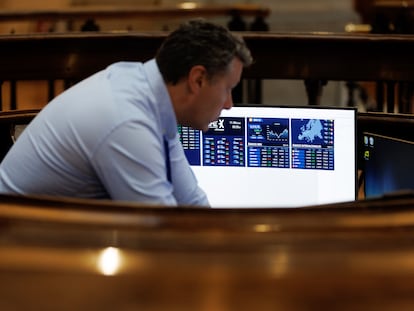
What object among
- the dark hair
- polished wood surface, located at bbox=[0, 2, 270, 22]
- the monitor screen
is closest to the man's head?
the dark hair

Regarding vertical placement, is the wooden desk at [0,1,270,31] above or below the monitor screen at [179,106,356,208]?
above

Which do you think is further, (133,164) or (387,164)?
(387,164)

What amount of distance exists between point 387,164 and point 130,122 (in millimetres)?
887

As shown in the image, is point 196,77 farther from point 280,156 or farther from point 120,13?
point 120,13

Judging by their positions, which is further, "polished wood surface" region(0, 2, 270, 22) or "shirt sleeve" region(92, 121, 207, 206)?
"polished wood surface" region(0, 2, 270, 22)

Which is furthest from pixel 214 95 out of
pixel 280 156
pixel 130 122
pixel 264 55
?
pixel 264 55

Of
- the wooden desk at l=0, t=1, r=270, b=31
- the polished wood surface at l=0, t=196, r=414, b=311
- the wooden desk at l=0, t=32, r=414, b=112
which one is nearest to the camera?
the polished wood surface at l=0, t=196, r=414, b=311

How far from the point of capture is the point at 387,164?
280 cm

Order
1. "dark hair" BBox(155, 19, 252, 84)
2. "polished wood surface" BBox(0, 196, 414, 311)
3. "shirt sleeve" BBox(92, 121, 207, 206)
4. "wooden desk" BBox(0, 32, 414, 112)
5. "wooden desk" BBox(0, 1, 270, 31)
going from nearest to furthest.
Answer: "polished wood surface" BBox(0, 196, 414, 311)
"shirt sleeve" BBox(92, 121, 207, 206)
"dark hair" BBox(155, 19, 252, 84)
"wooden desk" BBox(0, 32, 414, 112)
"wooden desk" BBox(0, 1, 270, 31)

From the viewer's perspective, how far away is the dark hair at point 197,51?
2.42 metres

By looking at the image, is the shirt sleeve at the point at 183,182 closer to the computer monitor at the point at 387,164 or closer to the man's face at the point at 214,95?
the man's face at the point at 214,95

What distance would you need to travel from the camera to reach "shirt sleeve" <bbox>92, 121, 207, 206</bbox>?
7.46 feet

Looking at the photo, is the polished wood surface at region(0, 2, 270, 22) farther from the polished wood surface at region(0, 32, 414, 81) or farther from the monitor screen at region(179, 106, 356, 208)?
the monitor screen at region(179, 106, 356, 208)

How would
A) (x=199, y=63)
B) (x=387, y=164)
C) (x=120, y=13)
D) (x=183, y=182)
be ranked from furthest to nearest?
1. (x=120, y=13)
2. (x=387, y=164)
3. (x=183, y=182)
4. (x=199, y=63)
